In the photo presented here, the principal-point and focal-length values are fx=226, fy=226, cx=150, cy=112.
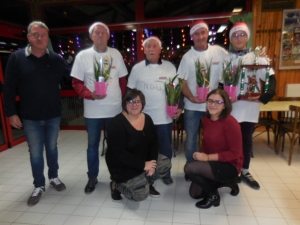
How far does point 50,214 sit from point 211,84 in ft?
6.36

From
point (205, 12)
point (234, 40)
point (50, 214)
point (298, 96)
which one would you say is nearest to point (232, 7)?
point (205, 12)

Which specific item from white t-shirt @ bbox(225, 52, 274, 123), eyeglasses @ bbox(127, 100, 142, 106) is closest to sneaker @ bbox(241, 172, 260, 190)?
white t-shirt @ bbox(225, 52, 274, 123)

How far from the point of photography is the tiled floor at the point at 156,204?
6.25ft

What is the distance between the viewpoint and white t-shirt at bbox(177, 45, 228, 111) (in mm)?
2244

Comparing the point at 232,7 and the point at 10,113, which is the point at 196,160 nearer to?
the point at 10,113

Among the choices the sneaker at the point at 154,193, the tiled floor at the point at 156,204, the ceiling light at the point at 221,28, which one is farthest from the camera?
the ceiling light at the point at 221,28

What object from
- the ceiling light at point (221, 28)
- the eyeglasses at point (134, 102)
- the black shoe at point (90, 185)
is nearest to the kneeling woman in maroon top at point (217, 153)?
the eyeglasses at point (134, 102)

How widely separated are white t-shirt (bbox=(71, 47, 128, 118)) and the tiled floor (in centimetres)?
86

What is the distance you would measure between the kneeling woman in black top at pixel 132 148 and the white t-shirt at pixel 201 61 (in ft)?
1.76

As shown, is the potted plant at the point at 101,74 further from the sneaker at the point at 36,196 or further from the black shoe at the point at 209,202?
the black shoe at the point at 209,202

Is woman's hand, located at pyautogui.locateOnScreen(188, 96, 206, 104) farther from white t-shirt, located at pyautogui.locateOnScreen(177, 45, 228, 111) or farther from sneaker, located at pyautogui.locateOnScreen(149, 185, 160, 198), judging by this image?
sneaker, located at pyautogui.locateOnScreen(149, 185, 160, 198)

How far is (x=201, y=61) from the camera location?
2.23m

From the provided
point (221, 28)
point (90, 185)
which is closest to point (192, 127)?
point (90, 185)

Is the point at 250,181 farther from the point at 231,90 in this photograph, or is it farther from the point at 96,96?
the point at 96,96
